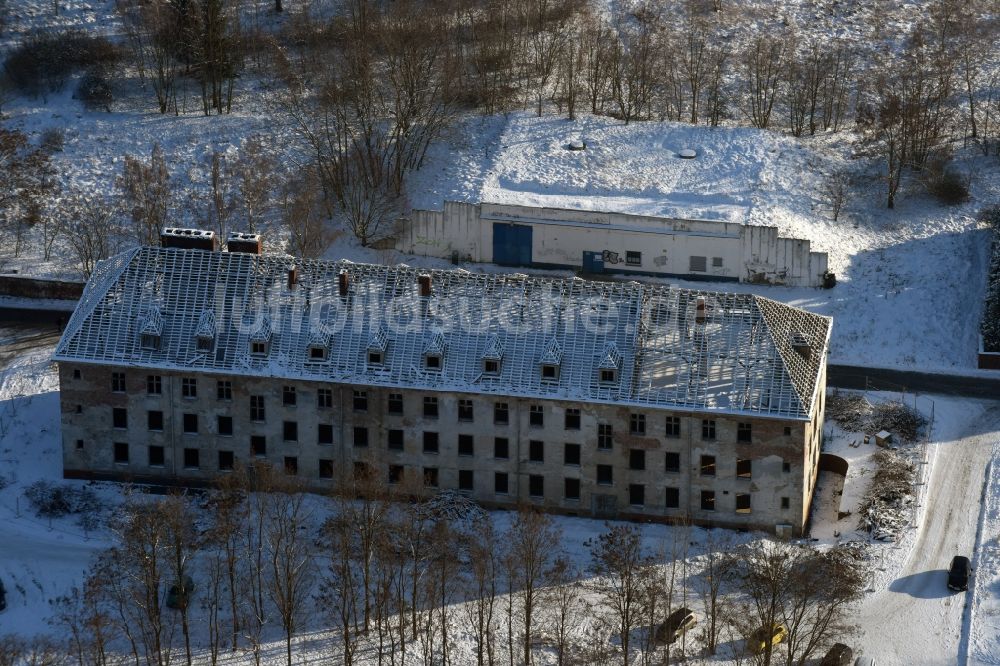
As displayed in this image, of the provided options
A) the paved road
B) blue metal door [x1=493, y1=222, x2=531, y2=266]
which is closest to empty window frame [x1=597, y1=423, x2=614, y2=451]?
the paved road

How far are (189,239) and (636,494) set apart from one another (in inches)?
1281

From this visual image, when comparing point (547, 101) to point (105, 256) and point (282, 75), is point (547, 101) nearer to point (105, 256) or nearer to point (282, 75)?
point (282, 75)

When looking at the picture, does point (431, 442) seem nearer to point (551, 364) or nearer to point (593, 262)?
point (551, 364)

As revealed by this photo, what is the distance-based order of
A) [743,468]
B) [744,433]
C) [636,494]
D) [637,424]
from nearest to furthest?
[744,433], [743,468], [637,424], [636,494]

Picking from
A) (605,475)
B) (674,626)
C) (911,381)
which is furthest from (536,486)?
(911,381)

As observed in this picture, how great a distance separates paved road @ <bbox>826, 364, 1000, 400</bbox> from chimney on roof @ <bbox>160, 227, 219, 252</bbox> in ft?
142

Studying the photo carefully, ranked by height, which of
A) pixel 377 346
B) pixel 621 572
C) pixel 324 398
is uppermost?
pixel 377 346

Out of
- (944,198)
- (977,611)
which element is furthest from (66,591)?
(944,198)

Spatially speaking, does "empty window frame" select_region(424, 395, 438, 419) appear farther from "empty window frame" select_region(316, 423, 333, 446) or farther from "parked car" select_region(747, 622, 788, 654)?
"parked car" select_region(747, 622, 788, 654)

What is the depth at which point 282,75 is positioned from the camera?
18125 cm

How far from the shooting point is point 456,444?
422 feet

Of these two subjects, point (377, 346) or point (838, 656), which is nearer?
point (838, 656)

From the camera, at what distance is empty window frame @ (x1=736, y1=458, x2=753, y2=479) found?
413 feet

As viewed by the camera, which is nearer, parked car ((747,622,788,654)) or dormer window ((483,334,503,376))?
parked car ((747,622,788,654))
